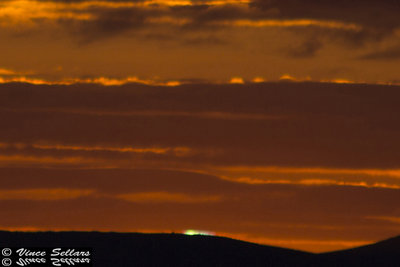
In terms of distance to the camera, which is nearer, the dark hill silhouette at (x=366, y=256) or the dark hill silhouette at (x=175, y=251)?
the dark hill silhouette at (x=175, y=251)

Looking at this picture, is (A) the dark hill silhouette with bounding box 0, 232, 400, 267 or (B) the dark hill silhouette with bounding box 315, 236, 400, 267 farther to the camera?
(B) the dark hill silhouette with bounding box 315, 236, 400, 267

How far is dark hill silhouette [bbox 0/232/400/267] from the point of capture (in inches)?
6747

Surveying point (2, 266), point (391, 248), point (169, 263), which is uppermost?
point (391, 248)

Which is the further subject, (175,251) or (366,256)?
(366,256)

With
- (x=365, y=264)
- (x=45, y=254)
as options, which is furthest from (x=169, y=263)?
(x=45, y=254)

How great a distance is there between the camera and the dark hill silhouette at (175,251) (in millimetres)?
171375

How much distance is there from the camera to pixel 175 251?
177 metres

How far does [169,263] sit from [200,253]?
6.41 metres

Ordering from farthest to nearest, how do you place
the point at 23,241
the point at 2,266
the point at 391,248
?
1. the point at 391,248
2. the point at 23,241
3. the point at 2,266

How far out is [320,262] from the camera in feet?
605

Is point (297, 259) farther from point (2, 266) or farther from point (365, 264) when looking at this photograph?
point (2, 266)

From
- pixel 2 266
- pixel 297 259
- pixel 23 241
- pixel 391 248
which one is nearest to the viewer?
pixel 2 266

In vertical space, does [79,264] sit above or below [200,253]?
below

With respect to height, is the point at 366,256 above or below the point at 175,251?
above
